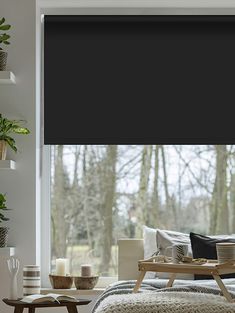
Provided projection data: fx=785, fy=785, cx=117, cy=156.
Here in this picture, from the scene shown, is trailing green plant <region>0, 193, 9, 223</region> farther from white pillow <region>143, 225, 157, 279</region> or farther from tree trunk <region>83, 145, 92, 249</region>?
white pillow <region>143, 225, 157, 279</region>

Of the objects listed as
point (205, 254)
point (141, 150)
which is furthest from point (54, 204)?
point (205, 254)

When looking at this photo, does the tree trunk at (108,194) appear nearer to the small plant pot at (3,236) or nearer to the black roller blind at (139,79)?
the black roller blind at (139,79)

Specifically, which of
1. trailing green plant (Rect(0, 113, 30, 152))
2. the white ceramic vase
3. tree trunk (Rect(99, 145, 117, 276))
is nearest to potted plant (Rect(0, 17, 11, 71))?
trailing green plant (Rect(0, 113, 30, 152))

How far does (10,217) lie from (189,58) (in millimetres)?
1845

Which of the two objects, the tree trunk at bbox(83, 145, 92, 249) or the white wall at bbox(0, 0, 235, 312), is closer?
the white wall at bbox(0, 0, 235, 312)

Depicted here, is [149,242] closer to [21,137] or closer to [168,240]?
[168,240]

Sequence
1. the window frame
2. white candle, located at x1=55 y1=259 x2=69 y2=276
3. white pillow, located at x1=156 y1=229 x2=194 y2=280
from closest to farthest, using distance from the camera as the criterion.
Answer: white pillow, located at x1=156 y1=229 x2=194 y2=280 → white candle, located at x1=55 y1=259 x2=69 y2=276 → the window frame

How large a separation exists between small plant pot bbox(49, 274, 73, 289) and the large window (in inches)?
18.4

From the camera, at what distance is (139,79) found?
19.8 ft

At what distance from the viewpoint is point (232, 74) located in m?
6.05

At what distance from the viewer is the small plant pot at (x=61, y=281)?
225 inches

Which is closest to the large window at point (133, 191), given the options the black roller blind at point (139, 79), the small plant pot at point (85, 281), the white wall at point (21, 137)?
the black roller blind at point (139, 79)

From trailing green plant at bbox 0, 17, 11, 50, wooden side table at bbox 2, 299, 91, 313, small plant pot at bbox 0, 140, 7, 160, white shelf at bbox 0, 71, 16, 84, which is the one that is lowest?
wooden side table at bbox 2, 299, 91, 313

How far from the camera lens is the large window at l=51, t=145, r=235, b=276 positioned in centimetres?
612
